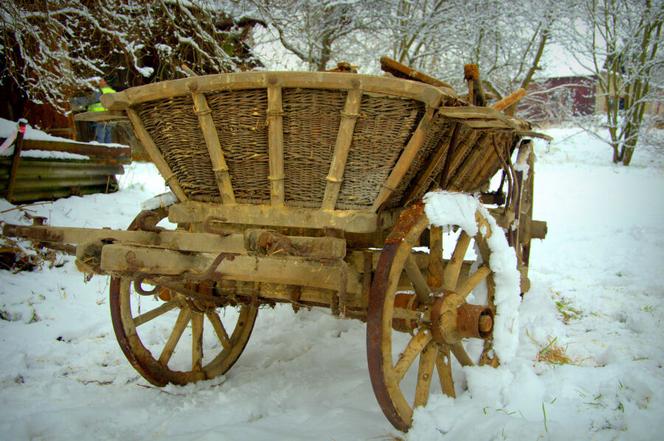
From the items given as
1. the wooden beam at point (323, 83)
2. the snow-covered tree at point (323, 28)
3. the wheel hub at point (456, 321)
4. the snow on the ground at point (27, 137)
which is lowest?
the wheel hub at point (456, 321)

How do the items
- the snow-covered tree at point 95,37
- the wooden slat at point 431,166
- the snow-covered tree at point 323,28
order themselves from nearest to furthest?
the wooden slat at point 431,166 < the snow-covered tree at point 95,37 < the snow-covered tree at point 323,28

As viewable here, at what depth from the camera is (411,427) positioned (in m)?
2.08

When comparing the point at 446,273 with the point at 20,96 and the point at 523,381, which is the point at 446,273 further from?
the point at 20,96

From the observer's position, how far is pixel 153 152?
2.40 meters

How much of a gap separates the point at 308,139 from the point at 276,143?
5.4 inches

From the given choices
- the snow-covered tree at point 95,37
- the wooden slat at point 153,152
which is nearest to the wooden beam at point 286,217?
the wooden slat at point 153,152

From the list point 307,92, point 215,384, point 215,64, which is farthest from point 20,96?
point 307,92

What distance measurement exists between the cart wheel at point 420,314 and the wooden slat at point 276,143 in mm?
552

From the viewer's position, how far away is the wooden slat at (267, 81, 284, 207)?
2031 millimetres

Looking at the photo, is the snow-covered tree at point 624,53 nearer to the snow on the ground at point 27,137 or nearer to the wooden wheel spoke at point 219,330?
the snow on the ground at point 27,137

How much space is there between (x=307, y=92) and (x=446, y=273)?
1.10m

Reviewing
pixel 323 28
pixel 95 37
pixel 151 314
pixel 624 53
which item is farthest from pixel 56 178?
pixel 624 53

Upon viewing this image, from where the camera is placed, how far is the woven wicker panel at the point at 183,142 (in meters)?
2.23

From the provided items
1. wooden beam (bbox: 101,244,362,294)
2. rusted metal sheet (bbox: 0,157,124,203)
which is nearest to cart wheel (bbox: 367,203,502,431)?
wooden beam (bbox: 101,244,362,294)
